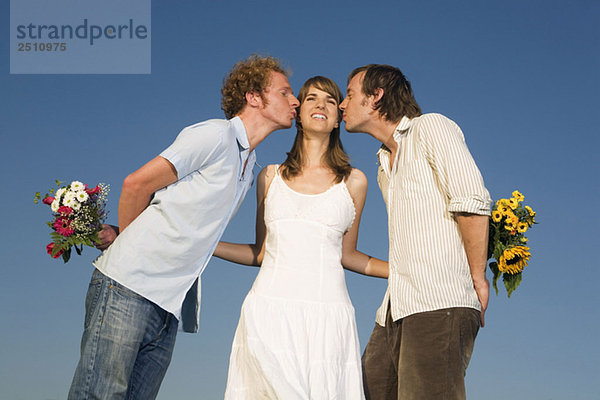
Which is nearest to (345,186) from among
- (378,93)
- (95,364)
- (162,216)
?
(378,93)

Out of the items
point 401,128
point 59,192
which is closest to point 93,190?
point 59,192

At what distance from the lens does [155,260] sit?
365cm

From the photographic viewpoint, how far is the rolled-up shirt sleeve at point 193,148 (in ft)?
12.2

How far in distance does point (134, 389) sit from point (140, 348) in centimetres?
25

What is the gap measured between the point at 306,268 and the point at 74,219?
5.15ft

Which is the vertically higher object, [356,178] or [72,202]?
[356,178]

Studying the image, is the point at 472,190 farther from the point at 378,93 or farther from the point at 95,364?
the point at 95,364

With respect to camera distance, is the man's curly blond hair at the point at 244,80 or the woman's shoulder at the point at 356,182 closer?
the man's curly blond hair at the point at 244,80

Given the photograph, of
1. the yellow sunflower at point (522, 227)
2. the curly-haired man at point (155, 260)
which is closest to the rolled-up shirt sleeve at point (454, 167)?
the yellow sunflower at point (522, 227)

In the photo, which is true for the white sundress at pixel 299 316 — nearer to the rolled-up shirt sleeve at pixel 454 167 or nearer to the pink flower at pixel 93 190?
the rolled-up shirt sleeve at pixel 454 167

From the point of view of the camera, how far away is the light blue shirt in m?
3.62

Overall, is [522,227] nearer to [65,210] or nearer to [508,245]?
[508,245]

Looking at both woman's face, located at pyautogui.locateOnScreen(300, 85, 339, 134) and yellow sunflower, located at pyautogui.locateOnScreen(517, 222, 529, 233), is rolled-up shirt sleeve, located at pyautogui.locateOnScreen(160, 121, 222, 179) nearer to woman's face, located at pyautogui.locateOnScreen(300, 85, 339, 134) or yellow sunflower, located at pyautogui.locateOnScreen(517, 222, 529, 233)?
woman's face, located at pyautogui.locateOnScreen(300, 85, 339, 134)

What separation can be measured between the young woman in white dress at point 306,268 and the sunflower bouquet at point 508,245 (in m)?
0.97
